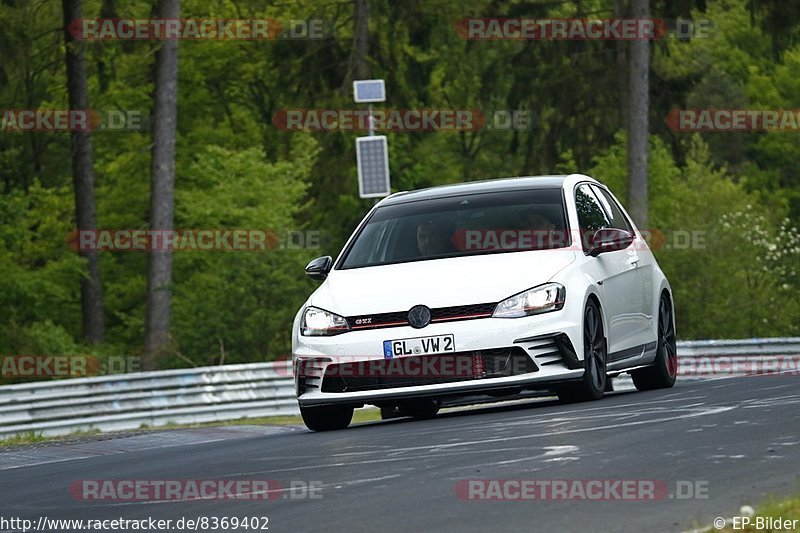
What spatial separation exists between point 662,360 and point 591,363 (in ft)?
8.09

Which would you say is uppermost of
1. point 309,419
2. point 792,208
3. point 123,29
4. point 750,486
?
point 123,29

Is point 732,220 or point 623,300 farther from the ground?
point 623,300

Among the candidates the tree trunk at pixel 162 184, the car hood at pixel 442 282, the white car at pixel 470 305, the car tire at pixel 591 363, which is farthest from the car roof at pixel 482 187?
the tree trunk at pixel 162 184

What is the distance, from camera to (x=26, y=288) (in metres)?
42.7

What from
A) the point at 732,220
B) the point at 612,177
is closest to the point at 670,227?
the point at 732,220

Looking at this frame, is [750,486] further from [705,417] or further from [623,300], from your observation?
[623,300]

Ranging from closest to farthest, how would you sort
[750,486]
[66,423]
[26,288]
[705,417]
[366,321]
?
[750,486]
[705,417]
[366,321]
[66,423]
[26,288]

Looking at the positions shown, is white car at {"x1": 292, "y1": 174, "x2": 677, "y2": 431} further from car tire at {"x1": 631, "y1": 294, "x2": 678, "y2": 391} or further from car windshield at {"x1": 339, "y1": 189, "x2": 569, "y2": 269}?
car tire at {"x1": 631, "y1": 294, "x2": 678, "y2": 391}

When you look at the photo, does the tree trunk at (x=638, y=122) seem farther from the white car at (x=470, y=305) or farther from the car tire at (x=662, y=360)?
the white car at (x=470, y=305)

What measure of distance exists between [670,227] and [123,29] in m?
13.3

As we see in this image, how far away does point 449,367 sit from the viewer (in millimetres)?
12172

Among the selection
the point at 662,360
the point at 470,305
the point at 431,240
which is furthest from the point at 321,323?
the point at 662,360

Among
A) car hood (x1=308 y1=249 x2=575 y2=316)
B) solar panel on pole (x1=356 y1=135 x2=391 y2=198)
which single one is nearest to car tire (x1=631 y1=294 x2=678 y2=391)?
car hood (x1=308 y1=249 x2=575 y2=316)

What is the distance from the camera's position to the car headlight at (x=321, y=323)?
40.7 ft
